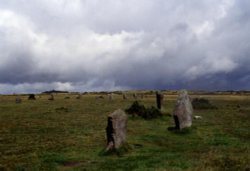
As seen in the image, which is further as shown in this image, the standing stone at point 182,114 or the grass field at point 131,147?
the standing stone at point 182,114

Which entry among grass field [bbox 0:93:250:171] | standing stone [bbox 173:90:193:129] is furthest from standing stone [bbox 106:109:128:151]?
standing stone [bbox 173:90:193:129]

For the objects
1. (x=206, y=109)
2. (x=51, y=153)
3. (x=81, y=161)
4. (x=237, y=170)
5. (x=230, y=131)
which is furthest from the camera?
(x=206, y=109)

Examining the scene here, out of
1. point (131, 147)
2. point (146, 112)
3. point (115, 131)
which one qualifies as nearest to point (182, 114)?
point (131, 147)

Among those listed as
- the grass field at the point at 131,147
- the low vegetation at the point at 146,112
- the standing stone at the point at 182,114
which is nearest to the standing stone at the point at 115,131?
the grass field at the point at 131,147

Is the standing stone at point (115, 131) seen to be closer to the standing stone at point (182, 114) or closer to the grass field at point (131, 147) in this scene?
the grass field at point (131, 147)

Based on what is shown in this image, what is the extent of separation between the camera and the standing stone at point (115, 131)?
27297 millimetres

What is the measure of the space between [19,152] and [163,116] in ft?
76.2

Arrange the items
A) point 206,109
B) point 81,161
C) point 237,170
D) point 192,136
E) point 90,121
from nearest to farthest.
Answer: point 237,170
point 81,161
point 192,136
point 90,121
point 206,109

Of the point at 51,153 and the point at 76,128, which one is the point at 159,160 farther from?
the point at 76,128

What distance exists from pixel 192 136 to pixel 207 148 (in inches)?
237

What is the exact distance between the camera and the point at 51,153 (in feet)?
89.4

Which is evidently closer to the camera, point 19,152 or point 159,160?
point 159,160

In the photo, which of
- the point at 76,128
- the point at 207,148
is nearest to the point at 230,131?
the point at 207,148

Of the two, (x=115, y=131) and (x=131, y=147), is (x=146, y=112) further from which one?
(x=115, y=131)
